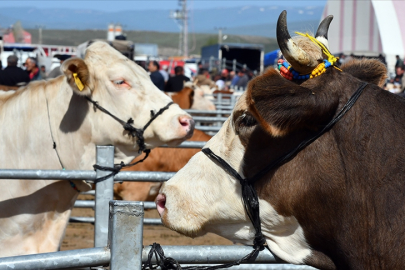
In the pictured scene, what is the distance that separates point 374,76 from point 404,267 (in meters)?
0.87

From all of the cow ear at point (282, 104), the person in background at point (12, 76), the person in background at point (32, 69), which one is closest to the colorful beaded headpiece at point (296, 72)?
the cow ear at point (282, 104)

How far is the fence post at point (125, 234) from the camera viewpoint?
166 cm

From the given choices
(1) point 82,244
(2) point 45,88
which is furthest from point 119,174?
(1) point 82,244

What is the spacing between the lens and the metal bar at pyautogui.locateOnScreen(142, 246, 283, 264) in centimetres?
178

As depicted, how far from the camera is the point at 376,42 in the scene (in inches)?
1206

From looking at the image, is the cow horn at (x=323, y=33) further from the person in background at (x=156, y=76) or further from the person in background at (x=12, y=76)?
the person in background at (x=156, y=76)

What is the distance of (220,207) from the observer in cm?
210

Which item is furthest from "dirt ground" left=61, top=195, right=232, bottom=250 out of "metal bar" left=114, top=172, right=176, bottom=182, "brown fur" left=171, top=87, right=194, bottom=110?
"brown fur" left=171, top=87, right=194, bottom=110

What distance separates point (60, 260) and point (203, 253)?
475 mm

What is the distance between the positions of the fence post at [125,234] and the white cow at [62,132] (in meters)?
1.85

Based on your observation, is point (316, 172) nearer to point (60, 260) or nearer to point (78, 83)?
point (60, 260)

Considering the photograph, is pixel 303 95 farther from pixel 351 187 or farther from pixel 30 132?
pixel 30 132

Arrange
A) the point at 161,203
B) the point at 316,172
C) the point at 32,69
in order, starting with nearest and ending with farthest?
the point at 316,172, the point at 161,203, the point at 32,69

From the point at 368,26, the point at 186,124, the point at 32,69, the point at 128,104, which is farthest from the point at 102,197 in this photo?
the point at 368,26
